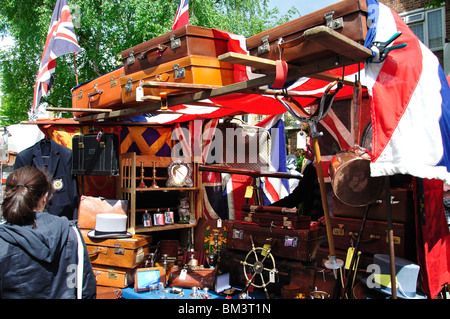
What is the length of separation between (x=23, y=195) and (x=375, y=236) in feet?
10.3

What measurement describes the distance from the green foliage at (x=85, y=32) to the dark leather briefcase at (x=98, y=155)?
28.1ft

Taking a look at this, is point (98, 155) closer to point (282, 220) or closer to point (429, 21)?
point (282, 220)

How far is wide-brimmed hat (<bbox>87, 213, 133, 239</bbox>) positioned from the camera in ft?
16.4

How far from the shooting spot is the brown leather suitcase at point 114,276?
4770mm

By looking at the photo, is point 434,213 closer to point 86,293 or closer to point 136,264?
point 86,293

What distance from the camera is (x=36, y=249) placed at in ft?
7.08

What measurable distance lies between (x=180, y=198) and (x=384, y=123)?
13.5 feet

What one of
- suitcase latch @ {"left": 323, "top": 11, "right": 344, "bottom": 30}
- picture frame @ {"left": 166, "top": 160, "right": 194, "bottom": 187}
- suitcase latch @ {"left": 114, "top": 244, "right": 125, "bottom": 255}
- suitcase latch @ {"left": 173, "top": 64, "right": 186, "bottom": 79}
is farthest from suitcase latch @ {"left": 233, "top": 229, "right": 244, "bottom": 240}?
suitcase latch @ {"left": 323, "top": 11, "right": 344, "bottom": 30}

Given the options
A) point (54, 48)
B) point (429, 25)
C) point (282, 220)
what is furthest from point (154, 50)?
point (429, 25)

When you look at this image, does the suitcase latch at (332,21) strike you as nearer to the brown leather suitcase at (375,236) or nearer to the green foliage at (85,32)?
the brown leather suitcase at (375,236)

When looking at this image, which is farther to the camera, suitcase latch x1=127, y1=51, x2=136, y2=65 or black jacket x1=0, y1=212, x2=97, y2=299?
suitcase latch x1=127, y1=51, x2=136, y2=65

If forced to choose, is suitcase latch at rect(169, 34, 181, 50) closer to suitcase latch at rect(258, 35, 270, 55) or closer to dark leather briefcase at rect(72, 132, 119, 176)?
suitcase latch at rect(258, 35, 270, 55)

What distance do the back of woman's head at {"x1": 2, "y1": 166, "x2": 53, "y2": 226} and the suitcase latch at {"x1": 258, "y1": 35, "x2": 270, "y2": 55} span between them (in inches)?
76.8

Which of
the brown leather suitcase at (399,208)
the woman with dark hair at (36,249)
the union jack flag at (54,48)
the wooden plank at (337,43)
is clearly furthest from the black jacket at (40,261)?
the union jack flag at (54,48)
